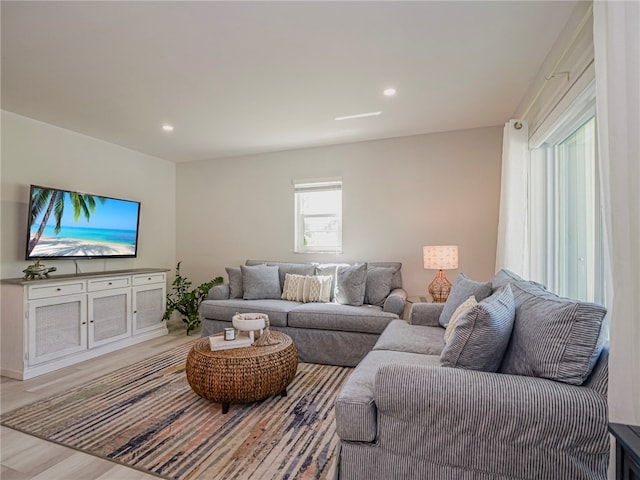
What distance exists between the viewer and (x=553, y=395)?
3.92ft

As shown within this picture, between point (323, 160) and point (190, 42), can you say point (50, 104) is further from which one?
point (323, 160)

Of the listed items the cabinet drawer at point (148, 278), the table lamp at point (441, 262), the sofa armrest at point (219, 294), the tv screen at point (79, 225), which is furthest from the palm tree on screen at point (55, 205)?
the table lamp at point (441, 262)

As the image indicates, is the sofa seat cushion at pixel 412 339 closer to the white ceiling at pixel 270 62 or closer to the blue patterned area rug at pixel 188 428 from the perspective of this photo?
the blue patterned area rug at pixel 188 428

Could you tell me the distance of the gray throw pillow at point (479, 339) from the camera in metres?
1.41

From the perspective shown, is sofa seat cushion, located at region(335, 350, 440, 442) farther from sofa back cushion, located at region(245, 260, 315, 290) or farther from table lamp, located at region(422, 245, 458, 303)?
sofa back cushion, located at region(245, 260, 315, 290)

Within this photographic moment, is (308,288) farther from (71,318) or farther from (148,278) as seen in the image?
(71,318)

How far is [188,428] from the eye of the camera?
2.10m

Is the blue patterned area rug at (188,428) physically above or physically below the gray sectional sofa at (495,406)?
below

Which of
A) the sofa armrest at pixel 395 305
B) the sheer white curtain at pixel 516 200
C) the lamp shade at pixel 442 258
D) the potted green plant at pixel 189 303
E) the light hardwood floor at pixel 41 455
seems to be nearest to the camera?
the light hardwood floor at pixel 41 455

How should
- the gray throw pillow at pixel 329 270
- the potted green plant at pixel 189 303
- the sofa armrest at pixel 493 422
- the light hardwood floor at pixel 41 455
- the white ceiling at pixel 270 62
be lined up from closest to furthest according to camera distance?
1. the sofa armrest at pixel 493 422
2. the light hardwood floor at pixel 41 455
3. the white ceiling at pixel 270 62
4. the gray throw pillow at pixel 329 270
5. the potted green plant at pixel 189 303

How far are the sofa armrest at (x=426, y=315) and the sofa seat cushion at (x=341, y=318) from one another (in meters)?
0.34

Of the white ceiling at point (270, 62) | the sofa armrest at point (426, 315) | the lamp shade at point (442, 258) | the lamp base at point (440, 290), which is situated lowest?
the sofa armrest at point (426, 315)

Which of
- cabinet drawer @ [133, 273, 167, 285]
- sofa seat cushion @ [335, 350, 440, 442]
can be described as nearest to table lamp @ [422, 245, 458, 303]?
sofa seat cushion @ [335, 350, 440, 442]

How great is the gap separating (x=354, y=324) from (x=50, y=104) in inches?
134
